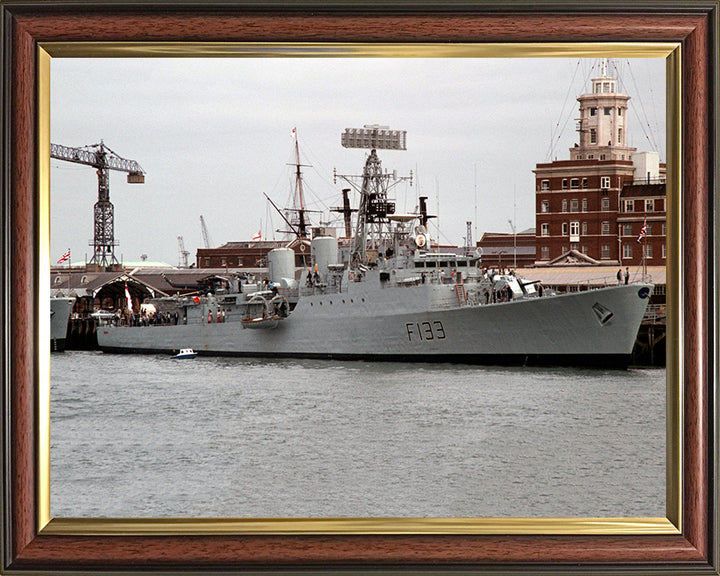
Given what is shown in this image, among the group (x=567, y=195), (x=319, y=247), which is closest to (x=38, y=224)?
(x=567, y=195)

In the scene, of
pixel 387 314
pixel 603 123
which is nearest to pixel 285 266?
pixel 387 314

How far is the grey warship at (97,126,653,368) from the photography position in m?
26.8

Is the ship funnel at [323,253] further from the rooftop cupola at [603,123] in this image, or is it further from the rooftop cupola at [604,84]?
the rooftop cupola at [604,84]

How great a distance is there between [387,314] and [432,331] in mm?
2337

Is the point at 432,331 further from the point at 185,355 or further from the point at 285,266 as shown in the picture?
the point at 185,355

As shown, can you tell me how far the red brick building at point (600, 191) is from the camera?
18.5 feet

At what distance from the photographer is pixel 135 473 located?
999cm

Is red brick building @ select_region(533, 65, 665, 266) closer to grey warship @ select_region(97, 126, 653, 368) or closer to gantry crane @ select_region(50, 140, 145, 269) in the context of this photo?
gantry crane @ select_region(50, 140, 145, 269)

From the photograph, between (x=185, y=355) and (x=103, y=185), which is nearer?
(x=103, y=185)

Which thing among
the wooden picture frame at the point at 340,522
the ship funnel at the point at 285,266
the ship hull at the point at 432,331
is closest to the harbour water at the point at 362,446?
the wooden picture frame at the point at 340,522

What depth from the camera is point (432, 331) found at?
98.1 feet

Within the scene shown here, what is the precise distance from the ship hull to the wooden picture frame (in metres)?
17.4

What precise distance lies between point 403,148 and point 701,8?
4.16 meters

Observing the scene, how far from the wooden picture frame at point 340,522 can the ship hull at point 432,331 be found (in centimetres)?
1745
